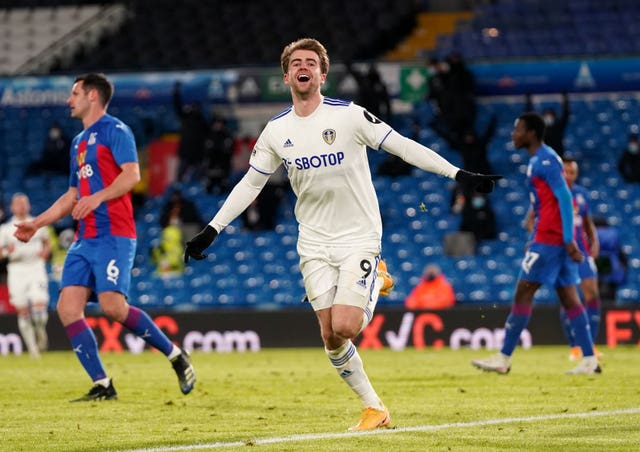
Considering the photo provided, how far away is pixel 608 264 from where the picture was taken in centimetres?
2095

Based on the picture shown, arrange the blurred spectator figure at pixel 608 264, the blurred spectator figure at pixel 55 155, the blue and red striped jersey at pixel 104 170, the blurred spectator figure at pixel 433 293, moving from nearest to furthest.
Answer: the blue and red striped jersey at pixel 104 170
the blurred spectator figure at pixel 433 293
the blurred spectator figure at pixel 608 264
the blurred spectator figure at pixel 55 155

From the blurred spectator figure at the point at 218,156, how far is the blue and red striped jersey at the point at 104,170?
1520cm

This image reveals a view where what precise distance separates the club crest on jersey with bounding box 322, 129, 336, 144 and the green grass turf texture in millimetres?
1782

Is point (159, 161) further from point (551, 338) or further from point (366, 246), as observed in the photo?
point (366, 246)

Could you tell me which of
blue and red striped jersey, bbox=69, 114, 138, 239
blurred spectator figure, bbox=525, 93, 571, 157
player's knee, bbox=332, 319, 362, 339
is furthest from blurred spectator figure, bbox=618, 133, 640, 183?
player's knee, bbox=332, 319, 362, 339

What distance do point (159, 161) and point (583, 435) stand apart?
21.5m

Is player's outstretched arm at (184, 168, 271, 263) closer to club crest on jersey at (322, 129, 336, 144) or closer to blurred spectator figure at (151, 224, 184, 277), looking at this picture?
club crest on jersey at (322, 129, 336, 144)

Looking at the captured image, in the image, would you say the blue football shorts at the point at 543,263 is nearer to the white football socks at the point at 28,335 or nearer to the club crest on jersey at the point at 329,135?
the club crest on jersey at the point at 329,135

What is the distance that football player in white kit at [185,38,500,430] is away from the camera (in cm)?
796

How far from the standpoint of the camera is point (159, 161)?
2844 cm

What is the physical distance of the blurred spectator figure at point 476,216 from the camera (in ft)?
76.5

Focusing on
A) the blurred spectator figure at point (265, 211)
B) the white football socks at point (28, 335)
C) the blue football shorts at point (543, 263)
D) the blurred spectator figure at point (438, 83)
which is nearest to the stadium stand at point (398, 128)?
the blurred spectator figure at point (265, 211)

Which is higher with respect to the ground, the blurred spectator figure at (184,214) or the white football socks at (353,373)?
the blurred spectator figure at (184,214)

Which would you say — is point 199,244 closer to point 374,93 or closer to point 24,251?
point 24,251
